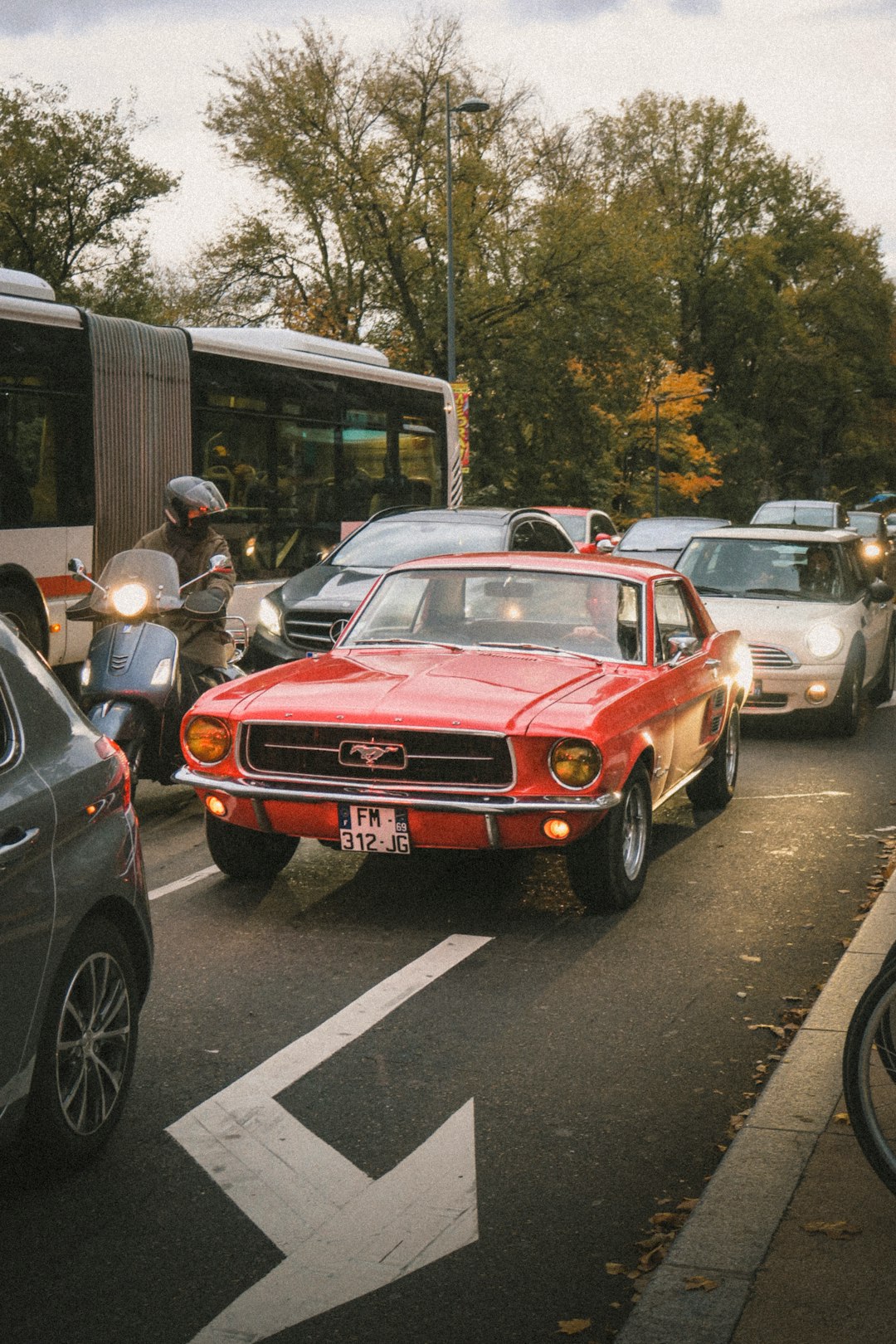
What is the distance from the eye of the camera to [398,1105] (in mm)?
4684

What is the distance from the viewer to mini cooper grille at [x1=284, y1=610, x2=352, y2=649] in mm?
12352

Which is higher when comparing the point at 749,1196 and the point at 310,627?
the point at 310,627

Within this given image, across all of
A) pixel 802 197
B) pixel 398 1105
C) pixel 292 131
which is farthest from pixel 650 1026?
pixel 802 197

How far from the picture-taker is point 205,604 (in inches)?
338

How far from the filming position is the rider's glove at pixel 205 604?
8.53m

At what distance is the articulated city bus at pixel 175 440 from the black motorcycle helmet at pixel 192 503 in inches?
117

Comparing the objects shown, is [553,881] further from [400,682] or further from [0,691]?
[0,691]

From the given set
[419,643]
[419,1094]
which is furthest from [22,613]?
[419,1094]

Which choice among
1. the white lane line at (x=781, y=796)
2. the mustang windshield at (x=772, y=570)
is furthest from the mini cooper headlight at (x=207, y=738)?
the mustang windshield at (x=772, y=570)

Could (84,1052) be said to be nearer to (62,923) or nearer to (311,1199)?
(62,923)

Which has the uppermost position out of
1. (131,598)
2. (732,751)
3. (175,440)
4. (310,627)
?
(175,440)

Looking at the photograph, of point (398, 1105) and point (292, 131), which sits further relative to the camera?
point (292, 131)

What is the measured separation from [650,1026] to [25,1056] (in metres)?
2.36

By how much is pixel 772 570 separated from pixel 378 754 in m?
8.08
